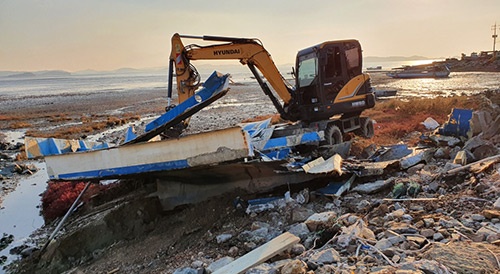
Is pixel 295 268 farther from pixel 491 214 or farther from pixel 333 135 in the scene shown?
pixel 333 135

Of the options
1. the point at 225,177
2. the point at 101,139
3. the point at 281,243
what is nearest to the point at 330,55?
the point at 225,177

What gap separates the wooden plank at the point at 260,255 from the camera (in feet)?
11.5

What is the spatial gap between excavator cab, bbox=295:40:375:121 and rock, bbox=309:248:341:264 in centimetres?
567

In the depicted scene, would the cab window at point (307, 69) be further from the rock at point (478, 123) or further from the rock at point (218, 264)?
the rock at point (218, 264)

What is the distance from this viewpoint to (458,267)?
9.66 feet

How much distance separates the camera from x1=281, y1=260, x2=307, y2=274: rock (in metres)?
3.18

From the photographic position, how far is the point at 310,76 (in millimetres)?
8992

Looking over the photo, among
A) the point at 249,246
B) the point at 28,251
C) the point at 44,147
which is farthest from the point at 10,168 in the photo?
the point at 249,246

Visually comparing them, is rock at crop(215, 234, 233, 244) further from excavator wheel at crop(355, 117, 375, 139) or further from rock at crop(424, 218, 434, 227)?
excavator wheel at crop(355, 117, 375, 139)

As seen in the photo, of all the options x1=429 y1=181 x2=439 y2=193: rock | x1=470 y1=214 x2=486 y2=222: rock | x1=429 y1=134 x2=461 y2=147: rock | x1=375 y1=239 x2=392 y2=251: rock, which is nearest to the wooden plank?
x1=375 y1=239 x2=392 y2=251: rock

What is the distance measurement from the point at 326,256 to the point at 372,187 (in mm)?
2328

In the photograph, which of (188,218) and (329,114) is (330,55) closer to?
(329,114)

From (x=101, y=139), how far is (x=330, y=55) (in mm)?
10498

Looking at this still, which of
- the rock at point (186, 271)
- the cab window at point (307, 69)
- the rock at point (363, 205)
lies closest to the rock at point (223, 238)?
the rock at point (186, 271)
